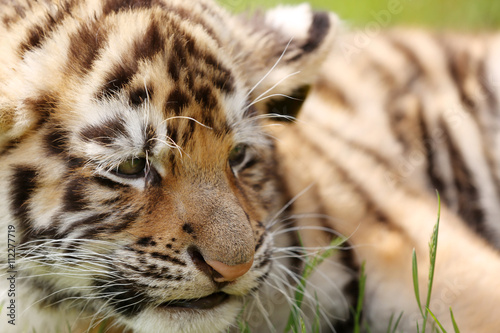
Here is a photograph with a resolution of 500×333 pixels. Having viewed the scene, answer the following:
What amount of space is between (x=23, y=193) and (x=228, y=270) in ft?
1.91

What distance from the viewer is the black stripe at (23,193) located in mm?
1654

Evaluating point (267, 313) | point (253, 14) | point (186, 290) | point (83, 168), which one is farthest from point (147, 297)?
point (253, 14)

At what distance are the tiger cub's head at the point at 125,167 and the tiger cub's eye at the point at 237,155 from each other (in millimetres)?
105

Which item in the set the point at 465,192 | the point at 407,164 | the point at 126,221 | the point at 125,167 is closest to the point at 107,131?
the point at 125,167

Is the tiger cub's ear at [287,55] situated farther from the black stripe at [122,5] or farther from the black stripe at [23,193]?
the black stripe at [23,193]

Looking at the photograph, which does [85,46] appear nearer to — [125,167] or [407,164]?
[125,167]

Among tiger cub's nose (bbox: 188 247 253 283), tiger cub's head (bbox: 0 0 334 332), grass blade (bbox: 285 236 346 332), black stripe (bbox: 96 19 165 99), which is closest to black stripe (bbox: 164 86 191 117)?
tiger cub's head (bbox: 0 0 334 332)

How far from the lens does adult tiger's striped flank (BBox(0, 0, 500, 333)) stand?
1.63 m

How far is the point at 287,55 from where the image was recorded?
216cm

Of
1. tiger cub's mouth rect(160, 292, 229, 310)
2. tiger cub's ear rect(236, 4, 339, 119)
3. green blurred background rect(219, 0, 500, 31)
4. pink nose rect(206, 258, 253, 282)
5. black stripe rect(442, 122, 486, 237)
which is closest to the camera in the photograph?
pink nose rect(206, 258, 253, 282)

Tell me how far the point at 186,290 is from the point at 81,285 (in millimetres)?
345

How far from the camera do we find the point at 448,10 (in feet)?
17.4

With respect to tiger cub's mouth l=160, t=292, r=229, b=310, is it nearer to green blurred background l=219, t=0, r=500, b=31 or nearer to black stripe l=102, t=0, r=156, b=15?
black stripe l=102, t=0, r=156, b=15

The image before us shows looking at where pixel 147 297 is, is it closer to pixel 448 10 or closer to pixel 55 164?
pixel 55 164
